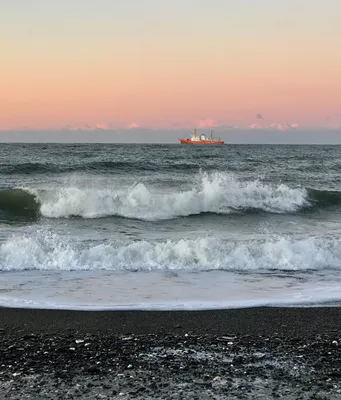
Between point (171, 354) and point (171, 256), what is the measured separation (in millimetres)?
4830

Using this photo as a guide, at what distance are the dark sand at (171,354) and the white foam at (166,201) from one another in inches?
381

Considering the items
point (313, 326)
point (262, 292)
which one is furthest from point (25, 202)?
point (313, 326)

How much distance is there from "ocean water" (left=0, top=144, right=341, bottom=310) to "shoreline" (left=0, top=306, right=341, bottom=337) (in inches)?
12.3

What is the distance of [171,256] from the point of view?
930 cm

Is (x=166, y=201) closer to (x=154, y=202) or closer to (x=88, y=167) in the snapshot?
(x=154, y=202)

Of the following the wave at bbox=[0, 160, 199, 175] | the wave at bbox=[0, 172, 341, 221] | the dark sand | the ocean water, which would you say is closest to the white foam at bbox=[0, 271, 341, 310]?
the ocean water

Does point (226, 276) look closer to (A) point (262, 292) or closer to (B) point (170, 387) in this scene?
(A) point (262, 292)

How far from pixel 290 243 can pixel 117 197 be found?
8.52 metres

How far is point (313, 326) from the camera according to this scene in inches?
215

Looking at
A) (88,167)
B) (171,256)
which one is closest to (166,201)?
(171,256)

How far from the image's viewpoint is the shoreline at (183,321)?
530cm

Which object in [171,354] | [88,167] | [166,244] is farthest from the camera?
[88,167]

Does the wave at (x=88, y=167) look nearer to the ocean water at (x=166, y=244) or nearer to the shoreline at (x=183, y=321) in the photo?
the ocean water at (x=166, y=244)

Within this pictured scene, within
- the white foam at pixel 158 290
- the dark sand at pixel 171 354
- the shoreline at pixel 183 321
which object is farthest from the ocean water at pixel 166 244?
the dark sand at pixel 171 354
